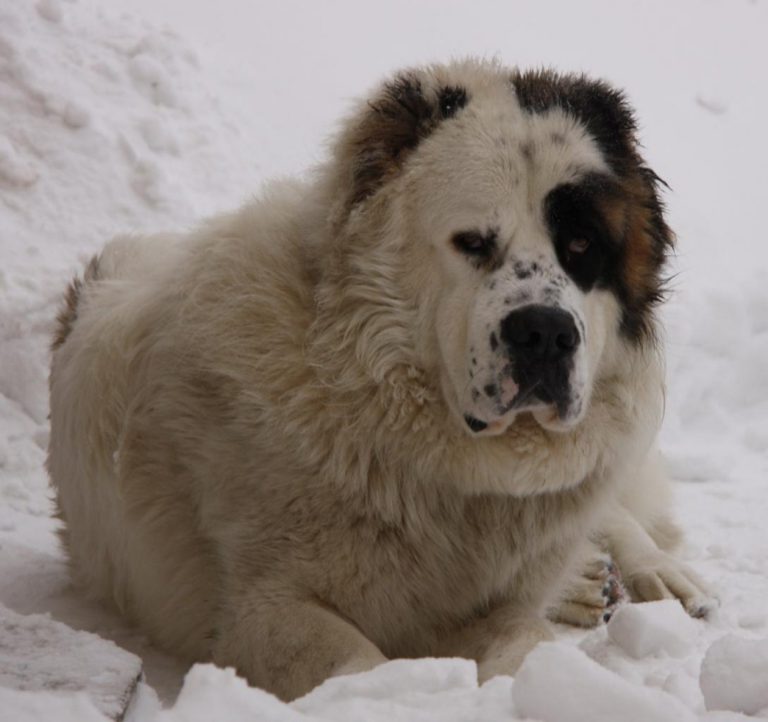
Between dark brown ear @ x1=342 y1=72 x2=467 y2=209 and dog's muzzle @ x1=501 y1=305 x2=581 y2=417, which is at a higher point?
dark brown ear @ x1=342 y1=72 x2=467 y2=209

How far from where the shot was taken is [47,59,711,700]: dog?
3121 millimetres

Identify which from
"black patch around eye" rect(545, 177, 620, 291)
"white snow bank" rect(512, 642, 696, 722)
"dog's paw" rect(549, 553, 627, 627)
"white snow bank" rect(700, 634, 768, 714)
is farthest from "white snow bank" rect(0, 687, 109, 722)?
"dog's paw" rect(549, 553, 627, 627)

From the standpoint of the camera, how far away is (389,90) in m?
3.40

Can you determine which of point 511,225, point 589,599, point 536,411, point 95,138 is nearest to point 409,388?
point 536,411

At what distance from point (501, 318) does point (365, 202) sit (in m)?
0.49

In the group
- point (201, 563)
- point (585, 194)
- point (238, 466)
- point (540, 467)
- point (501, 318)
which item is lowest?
point (201, 563)

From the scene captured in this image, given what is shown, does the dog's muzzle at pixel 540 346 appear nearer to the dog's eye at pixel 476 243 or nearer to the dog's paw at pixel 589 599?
the dog's eye at pixel 476 243

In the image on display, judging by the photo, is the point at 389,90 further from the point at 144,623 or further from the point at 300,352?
the point at 144,623

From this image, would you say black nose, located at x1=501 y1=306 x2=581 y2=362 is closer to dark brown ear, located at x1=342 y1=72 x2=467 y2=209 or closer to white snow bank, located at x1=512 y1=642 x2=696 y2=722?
Answer: dark brown ear, located at x1=342 y1=72 x2=467 y2=209

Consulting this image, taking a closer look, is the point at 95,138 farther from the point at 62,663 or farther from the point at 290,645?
the point at 62,663

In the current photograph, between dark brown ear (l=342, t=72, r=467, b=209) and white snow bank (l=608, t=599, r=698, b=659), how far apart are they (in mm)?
1157

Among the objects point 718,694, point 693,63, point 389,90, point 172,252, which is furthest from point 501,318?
point 693,63

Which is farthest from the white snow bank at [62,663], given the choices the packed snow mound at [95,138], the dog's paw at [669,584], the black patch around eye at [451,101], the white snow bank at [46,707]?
the packed snow mound at [95,138]

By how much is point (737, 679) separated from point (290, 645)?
44.8 inches
